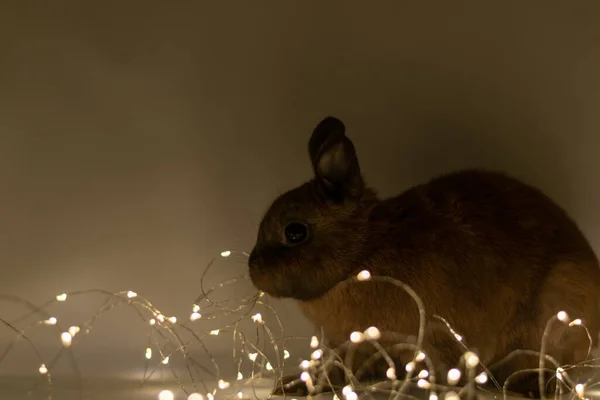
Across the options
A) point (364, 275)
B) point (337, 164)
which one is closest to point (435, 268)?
point (364, 275)

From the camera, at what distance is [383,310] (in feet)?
3.50

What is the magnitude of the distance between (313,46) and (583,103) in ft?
1.83

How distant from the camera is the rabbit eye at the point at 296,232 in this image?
1.08m

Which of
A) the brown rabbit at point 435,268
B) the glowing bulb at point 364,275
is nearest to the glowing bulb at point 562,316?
the brown rabbit at point 435,268

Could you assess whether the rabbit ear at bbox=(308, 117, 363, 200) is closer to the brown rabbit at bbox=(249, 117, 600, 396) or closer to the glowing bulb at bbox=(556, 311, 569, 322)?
the brown rabbit at bbox=(249, 117, 600, 396)

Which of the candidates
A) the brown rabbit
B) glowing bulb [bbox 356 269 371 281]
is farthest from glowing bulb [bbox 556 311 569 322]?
glowing bulb [bbox 356 269 371 281]

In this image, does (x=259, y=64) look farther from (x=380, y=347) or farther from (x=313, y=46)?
(x=380, y=347)

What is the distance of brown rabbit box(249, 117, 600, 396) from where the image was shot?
106 centimetres

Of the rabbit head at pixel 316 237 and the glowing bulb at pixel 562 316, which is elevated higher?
the rabbit head at pixel 316 237

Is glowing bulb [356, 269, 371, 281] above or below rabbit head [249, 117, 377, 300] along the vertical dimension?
below

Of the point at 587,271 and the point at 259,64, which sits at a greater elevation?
the point at 259,64

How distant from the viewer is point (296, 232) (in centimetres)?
Answer: 109

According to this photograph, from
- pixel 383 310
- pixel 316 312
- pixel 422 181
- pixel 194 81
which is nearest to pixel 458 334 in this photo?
pixel 383 310

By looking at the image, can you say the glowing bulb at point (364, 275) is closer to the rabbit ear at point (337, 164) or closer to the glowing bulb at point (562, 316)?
the rabbit ear at point (337, 164)
